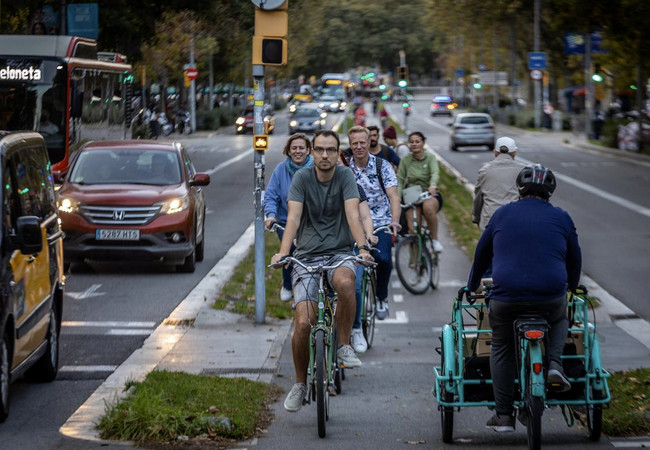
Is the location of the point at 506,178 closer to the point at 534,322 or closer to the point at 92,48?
the point at 534,322

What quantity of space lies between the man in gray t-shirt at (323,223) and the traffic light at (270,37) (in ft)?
12.1

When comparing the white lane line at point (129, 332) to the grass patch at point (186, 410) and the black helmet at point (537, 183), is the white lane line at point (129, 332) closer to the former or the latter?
the grass patch at point (186, 410)

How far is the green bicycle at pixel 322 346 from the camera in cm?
722

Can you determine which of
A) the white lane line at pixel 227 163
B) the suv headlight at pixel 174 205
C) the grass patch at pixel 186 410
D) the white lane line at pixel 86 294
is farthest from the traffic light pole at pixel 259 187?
the white lane line at pixel 227 163

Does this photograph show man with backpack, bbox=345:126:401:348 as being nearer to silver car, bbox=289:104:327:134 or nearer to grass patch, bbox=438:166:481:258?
grass patch, bbox=438:166:481:258

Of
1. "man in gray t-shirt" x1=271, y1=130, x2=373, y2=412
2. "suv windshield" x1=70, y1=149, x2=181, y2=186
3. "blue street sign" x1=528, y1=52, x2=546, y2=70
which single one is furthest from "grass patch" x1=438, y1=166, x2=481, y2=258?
"blue street sign" x1=528, y1=52, x2=546, y2=70

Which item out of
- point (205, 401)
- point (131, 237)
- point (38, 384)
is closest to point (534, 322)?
point (205, 401)

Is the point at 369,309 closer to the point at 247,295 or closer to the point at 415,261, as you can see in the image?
the point at 247,295

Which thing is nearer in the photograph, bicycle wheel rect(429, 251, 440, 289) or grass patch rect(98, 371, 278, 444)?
grass patch rect(98, 371, 278, 444)

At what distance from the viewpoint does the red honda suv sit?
15734 millimetres

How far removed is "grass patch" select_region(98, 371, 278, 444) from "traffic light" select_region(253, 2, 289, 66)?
3776mm

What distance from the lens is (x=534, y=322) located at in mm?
6387

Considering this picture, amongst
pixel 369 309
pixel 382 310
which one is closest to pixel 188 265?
pixel 382 310

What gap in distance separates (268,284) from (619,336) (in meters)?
4.60
